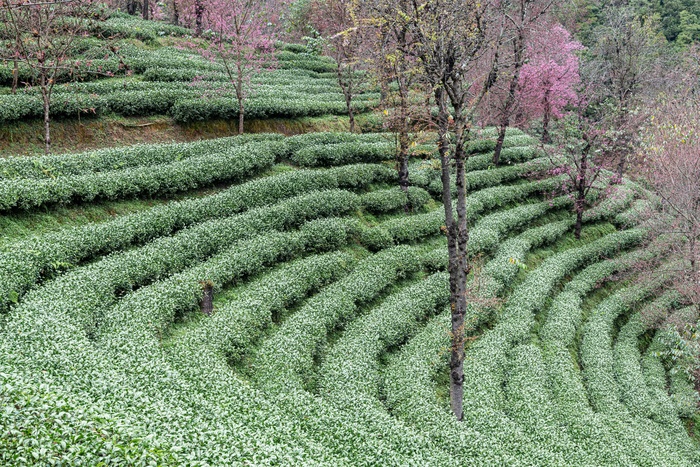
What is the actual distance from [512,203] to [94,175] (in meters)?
25.2

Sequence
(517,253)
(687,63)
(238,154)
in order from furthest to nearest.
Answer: (687,63) < (517,253) < (238,154)

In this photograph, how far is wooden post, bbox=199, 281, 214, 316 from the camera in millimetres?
17016

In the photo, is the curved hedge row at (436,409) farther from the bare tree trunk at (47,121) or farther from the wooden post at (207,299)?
the bare tree trunk at (47,121)

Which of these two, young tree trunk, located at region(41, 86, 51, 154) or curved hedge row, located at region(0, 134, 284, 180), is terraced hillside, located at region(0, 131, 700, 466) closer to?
curved hedge row, located at region(0, 134, 284, 180)

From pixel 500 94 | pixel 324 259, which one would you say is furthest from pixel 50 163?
pixel 500 94

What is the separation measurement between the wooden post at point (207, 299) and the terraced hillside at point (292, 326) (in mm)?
219

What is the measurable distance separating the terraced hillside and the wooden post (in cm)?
22

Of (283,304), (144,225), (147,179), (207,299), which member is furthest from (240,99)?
(207,299)

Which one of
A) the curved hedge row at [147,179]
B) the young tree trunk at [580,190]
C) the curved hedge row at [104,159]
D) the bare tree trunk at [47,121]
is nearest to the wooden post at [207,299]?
the curved hedge row at [147,179]

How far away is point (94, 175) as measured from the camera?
20.9 m

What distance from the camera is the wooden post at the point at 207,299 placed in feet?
55.8

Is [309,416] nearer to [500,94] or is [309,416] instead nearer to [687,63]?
[500,94]

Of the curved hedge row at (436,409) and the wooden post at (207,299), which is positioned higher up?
the wooden post at (207,299)

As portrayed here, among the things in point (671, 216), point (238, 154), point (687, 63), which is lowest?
point (671, 216)
